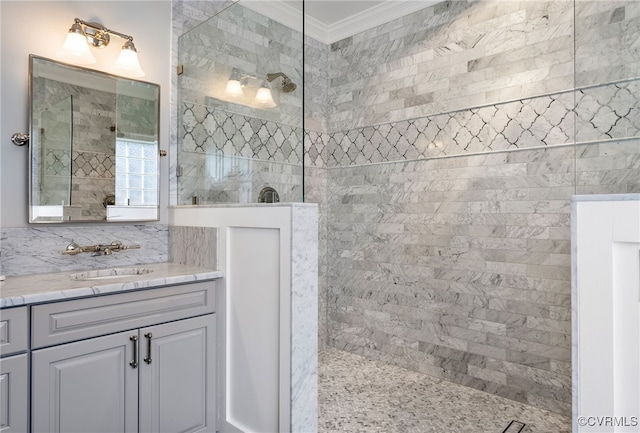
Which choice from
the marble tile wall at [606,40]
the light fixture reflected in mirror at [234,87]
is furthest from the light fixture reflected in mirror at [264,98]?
the marble tile wall at [606,40]

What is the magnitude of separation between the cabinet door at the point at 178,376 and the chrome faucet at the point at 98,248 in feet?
2.08

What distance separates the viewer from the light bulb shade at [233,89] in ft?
6.74

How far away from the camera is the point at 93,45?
2.22m

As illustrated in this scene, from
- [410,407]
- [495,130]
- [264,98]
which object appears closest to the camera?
[264,98]

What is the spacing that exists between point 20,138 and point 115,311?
1.01 m

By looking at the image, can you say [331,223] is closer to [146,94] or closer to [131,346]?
[146,94]

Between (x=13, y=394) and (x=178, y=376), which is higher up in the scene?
(x=13, y=394)

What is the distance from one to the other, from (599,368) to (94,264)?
2.33 metres

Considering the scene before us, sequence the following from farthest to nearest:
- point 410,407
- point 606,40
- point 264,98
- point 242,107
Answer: point 410,407, point 242,107, point 264,98, point 606,40

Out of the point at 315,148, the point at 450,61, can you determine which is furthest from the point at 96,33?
the point at 450,61

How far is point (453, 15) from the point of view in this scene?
2.81 meters

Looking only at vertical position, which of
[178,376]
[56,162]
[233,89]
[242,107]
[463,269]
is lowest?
[178,376]

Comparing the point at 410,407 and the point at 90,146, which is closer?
the point at 90,146

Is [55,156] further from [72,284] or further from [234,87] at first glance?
[234,87]
